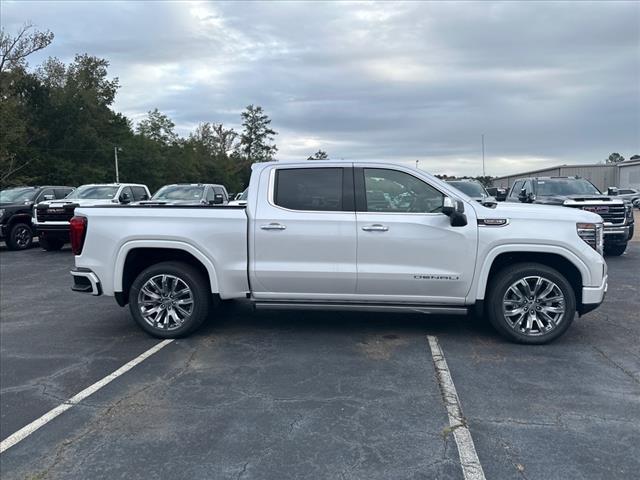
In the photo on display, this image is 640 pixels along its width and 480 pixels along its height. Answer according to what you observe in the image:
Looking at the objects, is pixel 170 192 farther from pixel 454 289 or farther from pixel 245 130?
pixel 245 130

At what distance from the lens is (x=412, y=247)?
18.1ft

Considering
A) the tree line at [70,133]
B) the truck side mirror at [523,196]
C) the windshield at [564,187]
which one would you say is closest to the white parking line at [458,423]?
the truck side mirror at [523,196]

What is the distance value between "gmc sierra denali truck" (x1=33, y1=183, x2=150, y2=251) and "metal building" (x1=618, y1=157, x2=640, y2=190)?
50.6m

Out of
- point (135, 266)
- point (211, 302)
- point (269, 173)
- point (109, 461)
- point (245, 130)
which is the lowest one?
point (109, 461)

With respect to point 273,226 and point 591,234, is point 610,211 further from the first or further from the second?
point 273,226

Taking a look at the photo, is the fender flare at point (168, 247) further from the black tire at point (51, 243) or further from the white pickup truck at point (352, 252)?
the black tire at point (51, 243)

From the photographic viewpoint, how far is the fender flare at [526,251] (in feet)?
17.8

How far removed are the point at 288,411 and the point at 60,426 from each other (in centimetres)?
165

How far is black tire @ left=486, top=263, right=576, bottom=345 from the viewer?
547cm

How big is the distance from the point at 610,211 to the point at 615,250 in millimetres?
1338

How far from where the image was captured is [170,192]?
16.0 m

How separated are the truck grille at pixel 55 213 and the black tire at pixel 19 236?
1968 mm

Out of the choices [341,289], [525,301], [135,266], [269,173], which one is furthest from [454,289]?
[135,266]

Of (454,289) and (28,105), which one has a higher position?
(28,105)
